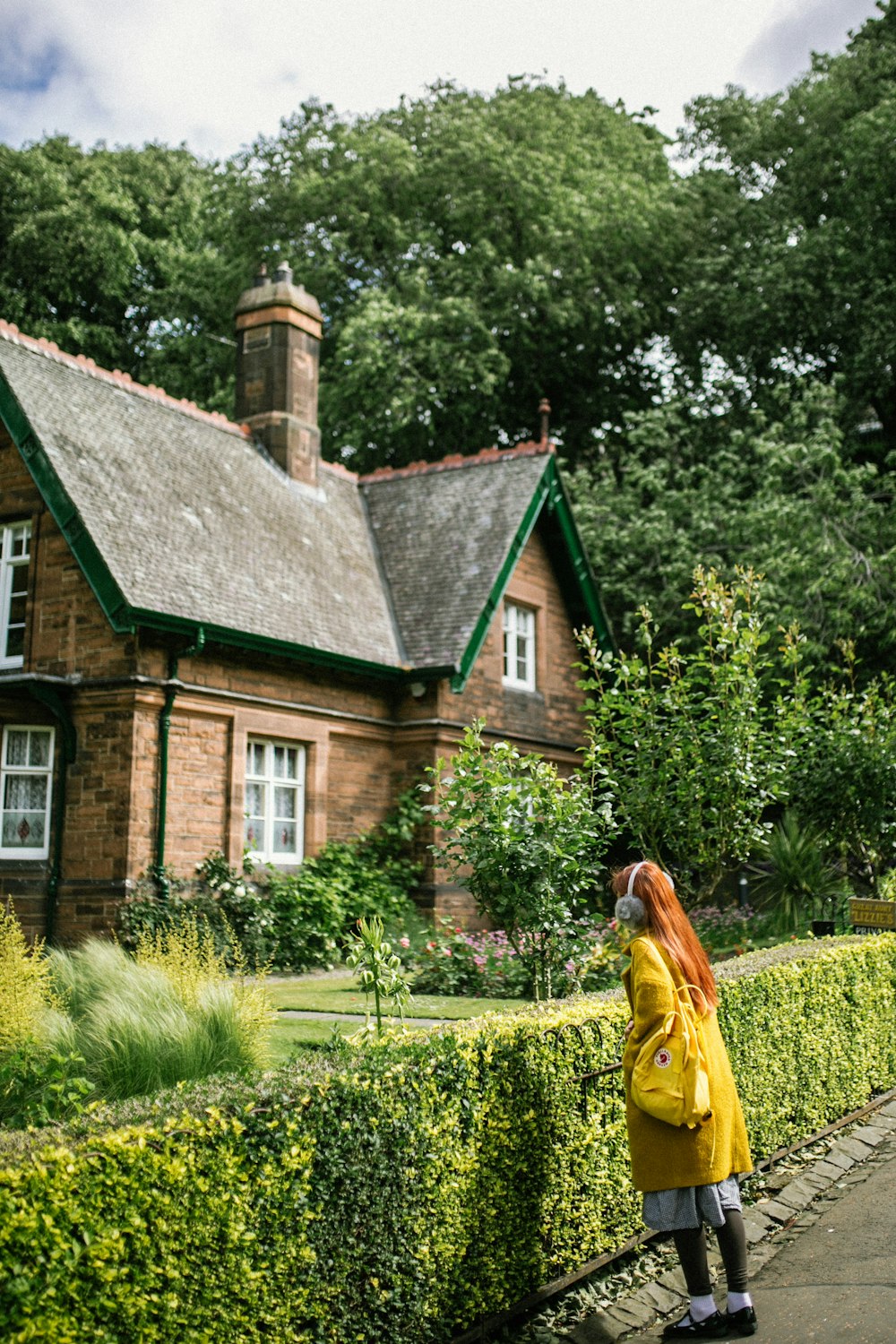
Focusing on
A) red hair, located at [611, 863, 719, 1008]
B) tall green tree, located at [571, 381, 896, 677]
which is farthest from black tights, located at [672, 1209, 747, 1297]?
tall green tree, located at [571, 381, 896, 677]

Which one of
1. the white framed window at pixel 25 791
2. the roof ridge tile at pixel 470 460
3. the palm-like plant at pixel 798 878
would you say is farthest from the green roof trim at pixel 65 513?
the palm-like plant at pixel 798 878

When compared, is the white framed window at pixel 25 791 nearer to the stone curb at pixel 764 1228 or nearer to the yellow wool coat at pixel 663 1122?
the stone curb at pixel 764 1228

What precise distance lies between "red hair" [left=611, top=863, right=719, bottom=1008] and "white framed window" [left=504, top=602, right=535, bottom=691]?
1360 centimetres

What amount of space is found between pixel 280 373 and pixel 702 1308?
53.8 feet

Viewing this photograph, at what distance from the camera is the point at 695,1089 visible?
4.88 metres

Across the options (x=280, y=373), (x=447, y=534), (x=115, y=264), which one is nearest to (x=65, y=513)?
(x=280, y=373)

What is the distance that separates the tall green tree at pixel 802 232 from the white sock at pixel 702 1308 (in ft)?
74.8

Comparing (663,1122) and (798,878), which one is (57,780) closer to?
(798,878)

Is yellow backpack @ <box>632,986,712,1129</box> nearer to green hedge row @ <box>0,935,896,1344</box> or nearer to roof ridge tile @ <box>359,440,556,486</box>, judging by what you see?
green hedge row @ <box>0,935,896,1344</box>

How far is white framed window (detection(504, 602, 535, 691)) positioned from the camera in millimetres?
19125

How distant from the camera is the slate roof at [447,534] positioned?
17.6 metres

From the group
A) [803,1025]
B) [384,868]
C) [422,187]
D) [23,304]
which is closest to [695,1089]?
[803,1025]

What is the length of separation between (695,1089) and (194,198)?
117 feet

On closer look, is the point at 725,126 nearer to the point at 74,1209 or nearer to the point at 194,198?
the point at 194,198
